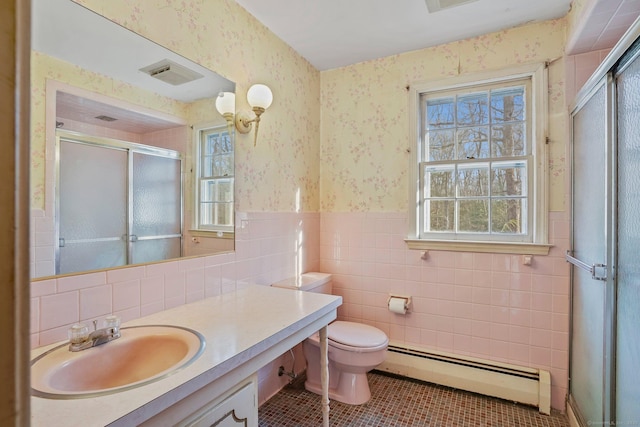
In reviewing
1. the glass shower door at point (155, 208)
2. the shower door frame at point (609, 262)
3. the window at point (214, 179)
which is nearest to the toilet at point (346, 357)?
the window at point (214, 179)

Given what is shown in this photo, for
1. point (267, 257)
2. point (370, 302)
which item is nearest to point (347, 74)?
point (267, 257)

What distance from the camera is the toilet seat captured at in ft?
6.66

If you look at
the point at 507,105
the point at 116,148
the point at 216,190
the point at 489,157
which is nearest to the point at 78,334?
the point at 116,148

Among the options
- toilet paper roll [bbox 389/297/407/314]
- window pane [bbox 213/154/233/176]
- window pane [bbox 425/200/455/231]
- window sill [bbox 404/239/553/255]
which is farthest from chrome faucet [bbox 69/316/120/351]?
window pane [bbox 425/200/455/231]

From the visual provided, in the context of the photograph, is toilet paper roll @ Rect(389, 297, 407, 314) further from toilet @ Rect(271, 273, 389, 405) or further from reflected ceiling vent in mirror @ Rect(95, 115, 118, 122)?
reflected ceiling vent in mirror @ Rect(95, 115, 118, 122)

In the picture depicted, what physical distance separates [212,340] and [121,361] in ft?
1.03

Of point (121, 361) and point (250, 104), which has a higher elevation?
point (250, 104)

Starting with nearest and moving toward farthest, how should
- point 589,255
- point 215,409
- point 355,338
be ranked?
1. point 215,409
2. point 589,255
3. point 355,338

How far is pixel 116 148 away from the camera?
1.33 metres

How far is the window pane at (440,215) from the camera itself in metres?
2.41

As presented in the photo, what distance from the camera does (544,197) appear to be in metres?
2.08

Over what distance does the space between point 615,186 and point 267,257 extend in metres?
1.83

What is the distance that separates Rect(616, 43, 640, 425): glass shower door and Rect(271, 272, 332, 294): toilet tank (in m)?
1.61

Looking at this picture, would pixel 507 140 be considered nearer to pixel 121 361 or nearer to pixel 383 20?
pixel 383 20
